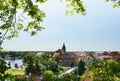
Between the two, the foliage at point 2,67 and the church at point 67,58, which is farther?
the church at point 67,58

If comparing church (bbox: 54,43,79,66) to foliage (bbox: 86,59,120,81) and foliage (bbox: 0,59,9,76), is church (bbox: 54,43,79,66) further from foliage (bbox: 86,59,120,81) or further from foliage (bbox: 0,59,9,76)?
foliage (bbox: 0,59,9,76)

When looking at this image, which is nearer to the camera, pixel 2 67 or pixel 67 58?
pixel 2 67

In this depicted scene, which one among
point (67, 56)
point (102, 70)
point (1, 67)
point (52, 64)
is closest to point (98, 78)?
point (102, 70)

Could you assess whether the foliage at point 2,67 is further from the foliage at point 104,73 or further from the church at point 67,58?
the church at point 67,58

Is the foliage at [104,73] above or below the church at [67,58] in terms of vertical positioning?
above

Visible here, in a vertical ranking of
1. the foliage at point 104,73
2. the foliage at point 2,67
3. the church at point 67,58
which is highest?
the foliage at point 2,67

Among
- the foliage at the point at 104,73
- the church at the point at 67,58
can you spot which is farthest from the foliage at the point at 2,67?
the church at the point at 67,58

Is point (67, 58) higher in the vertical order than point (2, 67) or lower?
lower

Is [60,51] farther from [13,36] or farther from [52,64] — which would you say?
[13,36]

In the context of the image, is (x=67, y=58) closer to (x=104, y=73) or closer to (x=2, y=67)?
(x=104, y=73)

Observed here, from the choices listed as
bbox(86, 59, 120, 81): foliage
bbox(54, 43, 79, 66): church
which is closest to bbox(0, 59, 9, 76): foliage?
bbox(86, 59, 120, 81): foliage

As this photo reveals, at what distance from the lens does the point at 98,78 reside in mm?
10562

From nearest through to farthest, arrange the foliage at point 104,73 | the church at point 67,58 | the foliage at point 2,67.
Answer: the foliage at point 2,67 → the foliage at point 104,73 → the church at point 67,58

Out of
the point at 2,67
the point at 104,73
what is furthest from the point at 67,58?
the point at 2,67
